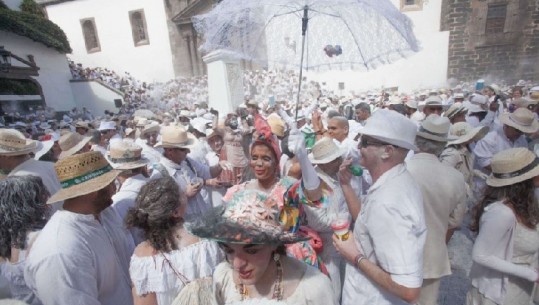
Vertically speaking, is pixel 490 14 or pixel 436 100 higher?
pixel 490 14

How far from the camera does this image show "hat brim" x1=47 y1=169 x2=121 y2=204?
1.89m

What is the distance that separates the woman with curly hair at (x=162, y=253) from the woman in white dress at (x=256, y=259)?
0.44 metres

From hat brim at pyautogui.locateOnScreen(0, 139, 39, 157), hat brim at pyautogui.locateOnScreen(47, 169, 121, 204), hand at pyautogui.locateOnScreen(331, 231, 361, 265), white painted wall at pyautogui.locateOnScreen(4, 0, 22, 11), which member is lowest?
hand at pyautogui.locateOnScreen(331, 231, 361, 265)

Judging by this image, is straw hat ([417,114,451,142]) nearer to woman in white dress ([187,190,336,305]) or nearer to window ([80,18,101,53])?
woman in white dress ([187,190,336,305])

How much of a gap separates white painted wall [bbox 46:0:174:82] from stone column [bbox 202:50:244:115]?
62.8 ft

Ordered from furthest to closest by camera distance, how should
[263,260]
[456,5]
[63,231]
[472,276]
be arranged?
[456,5], [472,276], [63,231], [263,260]

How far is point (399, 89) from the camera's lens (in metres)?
22.5

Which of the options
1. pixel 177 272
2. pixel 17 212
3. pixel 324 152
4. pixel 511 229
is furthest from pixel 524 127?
pixel 17 212

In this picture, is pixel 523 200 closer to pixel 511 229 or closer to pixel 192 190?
pixel 511 229

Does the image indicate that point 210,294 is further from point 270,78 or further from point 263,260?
point 270,78

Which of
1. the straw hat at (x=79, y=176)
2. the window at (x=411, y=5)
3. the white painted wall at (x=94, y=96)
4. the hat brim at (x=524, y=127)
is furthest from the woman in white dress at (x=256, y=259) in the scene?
the window at (x=411, y=5)

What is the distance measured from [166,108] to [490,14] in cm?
2431

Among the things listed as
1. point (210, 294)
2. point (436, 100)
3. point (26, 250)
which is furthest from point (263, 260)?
point (436, 100)

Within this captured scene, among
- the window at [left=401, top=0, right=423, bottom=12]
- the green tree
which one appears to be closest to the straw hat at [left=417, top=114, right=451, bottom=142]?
the window at [left=401, top=0, right=423, bottom=12]
